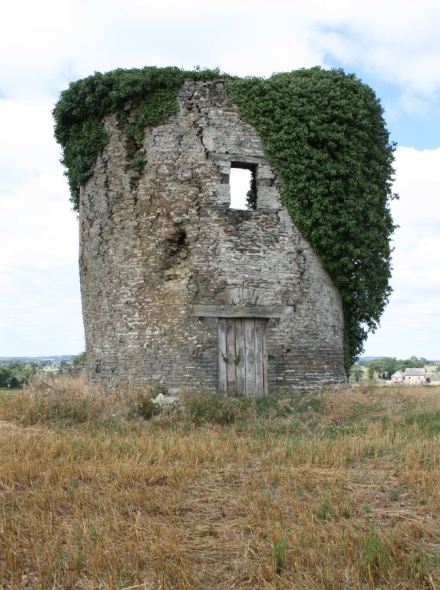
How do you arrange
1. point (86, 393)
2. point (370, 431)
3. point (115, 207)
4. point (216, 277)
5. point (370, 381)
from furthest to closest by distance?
point (370, 381), point (115, 207), point (216, 277), point (86, 393), point (370, 431)

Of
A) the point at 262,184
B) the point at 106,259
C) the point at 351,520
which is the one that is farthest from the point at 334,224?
the point at 351,520

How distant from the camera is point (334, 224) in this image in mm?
11984

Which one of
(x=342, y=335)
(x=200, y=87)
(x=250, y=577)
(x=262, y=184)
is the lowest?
(x=250, y=577)

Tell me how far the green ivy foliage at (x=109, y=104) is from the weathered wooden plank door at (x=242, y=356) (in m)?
4.48

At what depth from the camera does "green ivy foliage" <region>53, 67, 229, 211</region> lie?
11867 millimetres

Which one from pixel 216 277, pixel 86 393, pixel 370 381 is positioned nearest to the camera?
pixel 86 393

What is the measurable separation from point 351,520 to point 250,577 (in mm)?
1323

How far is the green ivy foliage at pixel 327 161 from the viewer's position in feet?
38.9

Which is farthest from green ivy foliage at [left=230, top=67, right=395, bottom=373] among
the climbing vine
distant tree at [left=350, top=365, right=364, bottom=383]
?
distant tree at [left=350, top=365, right=364, bottom=383]

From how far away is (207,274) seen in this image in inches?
451

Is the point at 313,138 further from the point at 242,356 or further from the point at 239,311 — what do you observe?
the point at 242,356

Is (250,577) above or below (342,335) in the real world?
below

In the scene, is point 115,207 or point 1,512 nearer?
point 1,512

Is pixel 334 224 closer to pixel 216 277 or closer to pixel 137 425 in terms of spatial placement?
pixel 216 277
